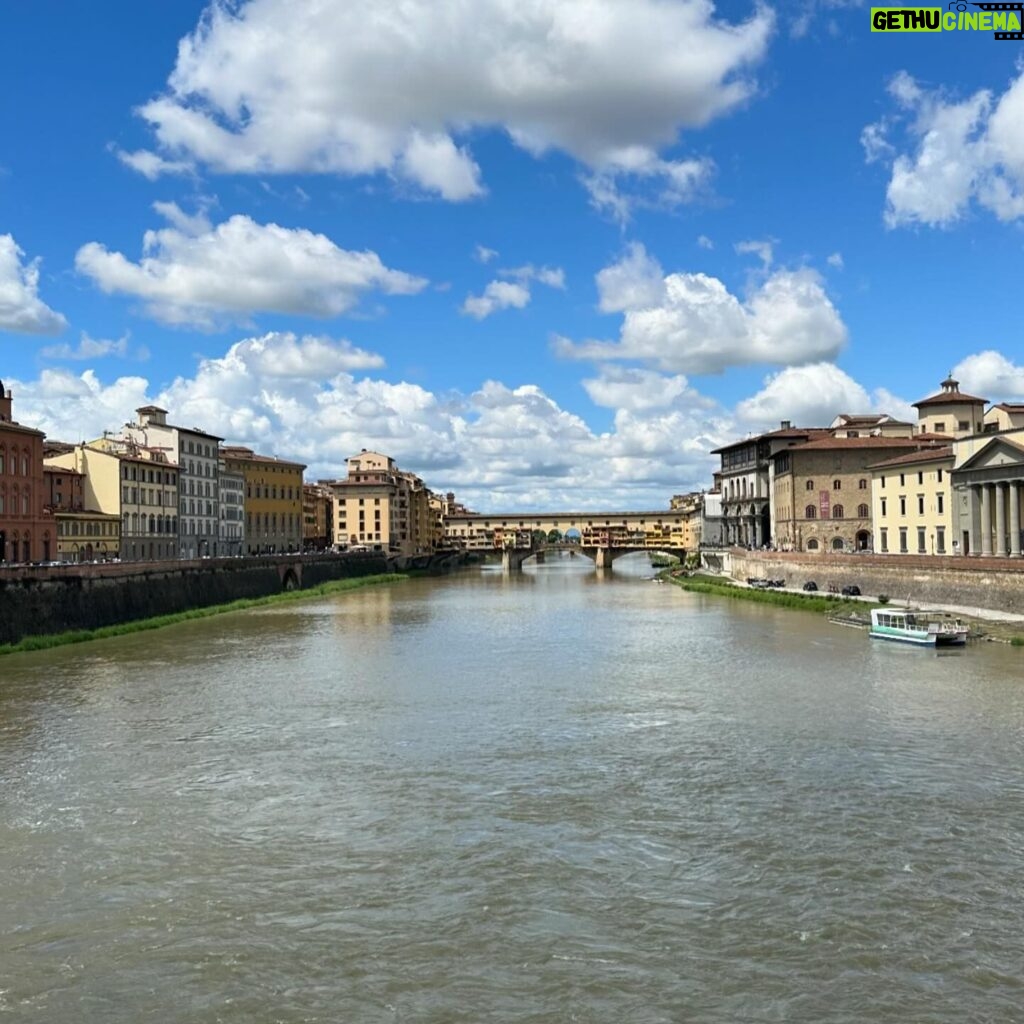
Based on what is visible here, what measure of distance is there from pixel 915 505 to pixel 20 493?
173 feet

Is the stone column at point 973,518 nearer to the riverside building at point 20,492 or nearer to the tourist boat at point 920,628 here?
Answer: the tourist boat at point 920,628

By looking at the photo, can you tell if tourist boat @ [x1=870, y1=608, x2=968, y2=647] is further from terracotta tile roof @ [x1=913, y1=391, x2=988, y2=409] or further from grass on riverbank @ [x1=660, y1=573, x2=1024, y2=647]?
terracotta tile roof @ [x1=913, y1=391, x2=988, y2=409]

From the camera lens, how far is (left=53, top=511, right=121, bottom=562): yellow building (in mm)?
63719

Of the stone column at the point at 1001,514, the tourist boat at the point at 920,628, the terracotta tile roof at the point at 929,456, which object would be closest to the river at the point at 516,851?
the tourist boat at the point at 920,628

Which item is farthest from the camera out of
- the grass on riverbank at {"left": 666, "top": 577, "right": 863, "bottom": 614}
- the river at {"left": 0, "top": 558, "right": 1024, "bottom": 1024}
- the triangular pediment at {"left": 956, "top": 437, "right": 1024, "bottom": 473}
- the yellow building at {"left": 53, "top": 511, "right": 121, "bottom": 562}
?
the yellow building at {"left": 53, "top": 511, "right": 121, "bottom": 562}

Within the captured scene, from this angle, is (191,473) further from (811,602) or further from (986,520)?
(986,520)

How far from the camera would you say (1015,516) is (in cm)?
5344

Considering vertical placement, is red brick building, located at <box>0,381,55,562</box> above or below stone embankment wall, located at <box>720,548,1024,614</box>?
above

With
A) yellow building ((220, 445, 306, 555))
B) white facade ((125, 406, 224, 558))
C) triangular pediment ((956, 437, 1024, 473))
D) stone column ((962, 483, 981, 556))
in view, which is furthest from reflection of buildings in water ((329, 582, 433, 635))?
triangular pediment ((956, 437, 1024, 473))

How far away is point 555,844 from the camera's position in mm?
16031

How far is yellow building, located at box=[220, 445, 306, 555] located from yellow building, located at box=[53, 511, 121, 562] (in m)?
30.5

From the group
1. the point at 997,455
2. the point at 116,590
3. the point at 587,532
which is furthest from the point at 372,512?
the point at 997,455

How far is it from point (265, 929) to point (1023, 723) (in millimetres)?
18933

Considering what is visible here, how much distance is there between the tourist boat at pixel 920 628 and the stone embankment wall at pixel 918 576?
13.5ft
